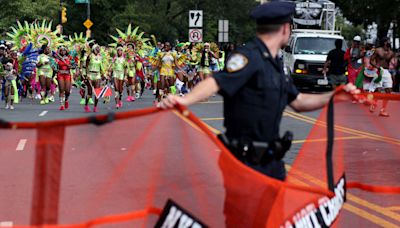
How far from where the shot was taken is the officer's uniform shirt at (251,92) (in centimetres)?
449

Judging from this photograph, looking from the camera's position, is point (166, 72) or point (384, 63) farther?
point (166, 72)

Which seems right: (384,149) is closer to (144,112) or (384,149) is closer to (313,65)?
(144,112)

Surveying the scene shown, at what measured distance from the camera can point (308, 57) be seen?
28859 millimetres

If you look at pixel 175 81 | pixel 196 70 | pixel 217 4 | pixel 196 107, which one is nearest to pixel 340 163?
pixel 196 107

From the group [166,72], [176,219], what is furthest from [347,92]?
[166,72]

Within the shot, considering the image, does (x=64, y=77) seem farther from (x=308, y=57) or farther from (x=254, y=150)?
(x=254, y=150)

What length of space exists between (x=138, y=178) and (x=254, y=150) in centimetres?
76

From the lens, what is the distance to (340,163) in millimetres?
5680

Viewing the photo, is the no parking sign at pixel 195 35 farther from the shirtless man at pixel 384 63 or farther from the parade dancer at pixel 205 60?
the shirtless man at pixel 384 63

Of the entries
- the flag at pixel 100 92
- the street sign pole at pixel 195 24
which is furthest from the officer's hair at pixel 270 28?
the street sign pole at pixel 195 24

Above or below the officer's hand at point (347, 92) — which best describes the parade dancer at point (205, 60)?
below

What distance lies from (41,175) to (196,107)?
17999 mm

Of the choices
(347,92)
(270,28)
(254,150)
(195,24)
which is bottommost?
(254,150)

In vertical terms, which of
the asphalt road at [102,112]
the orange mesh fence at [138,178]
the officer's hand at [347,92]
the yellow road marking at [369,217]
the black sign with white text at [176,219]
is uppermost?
the officer's hand at [347,92]
